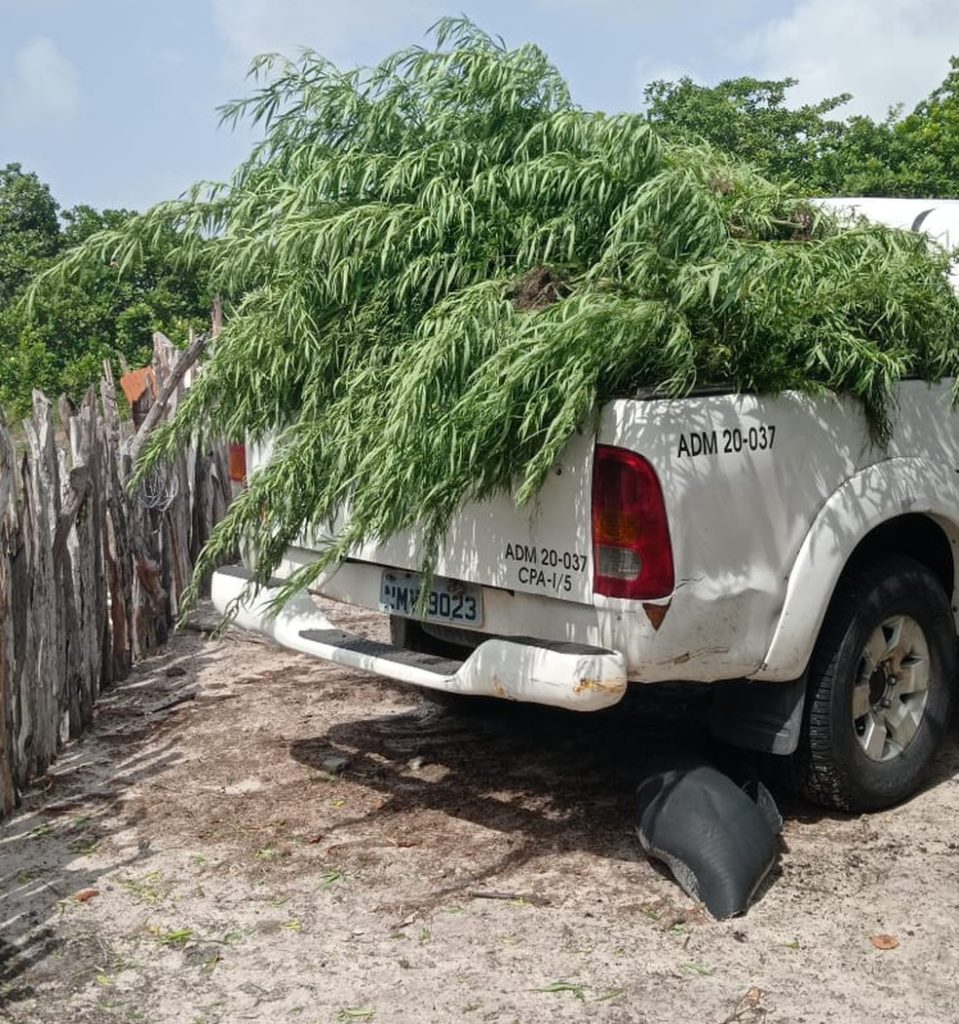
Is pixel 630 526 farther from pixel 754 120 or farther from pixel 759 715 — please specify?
pixel 754 120

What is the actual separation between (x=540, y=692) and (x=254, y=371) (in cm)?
142

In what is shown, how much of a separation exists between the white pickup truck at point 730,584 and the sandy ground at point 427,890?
420 millimetres

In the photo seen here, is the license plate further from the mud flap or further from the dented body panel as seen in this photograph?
the mud flap

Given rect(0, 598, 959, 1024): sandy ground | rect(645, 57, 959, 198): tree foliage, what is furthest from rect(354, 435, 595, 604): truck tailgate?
rect(645, 57, 959, 198): tree foliage

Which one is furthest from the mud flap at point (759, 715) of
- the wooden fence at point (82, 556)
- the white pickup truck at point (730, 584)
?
the wooden fence at point (82, 556)

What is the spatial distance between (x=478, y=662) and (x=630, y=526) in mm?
637

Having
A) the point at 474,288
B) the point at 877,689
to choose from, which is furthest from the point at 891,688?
the point at 474,288

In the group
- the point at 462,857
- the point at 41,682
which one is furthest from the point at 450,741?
the point at 41,682

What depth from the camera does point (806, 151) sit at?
601 inches

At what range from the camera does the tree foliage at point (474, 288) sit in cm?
404

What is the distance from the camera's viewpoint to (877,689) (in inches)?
194

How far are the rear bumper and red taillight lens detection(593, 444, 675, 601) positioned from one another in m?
0.22

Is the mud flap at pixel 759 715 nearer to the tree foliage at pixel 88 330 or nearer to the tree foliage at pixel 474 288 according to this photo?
the tree foliage at pixel 474 288

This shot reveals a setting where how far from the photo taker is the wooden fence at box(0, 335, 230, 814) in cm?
517
